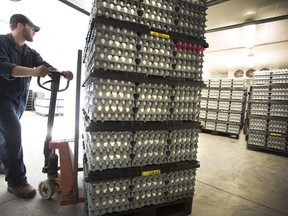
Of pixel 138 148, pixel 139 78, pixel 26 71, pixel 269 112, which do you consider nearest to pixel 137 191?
pixel 138 148

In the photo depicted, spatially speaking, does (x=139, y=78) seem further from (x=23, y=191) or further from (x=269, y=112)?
(x=269, y=112)

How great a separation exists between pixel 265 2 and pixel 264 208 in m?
5.59

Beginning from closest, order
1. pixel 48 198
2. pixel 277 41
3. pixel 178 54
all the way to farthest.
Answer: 1. pixel 178 54
2. pixel 48 198
3. pixel 277 41

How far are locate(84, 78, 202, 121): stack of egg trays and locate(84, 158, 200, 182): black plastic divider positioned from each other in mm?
547

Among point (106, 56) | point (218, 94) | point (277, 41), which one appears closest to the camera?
point (106, 56)

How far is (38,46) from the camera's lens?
11406 mm

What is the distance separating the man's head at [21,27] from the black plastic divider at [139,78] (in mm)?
1503

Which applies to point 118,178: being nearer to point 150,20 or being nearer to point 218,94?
point 150,20

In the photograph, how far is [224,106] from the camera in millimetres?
8359

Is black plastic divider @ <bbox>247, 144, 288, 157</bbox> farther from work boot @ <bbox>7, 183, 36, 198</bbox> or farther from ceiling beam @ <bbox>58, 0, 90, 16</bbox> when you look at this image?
ceiling beam @ <bbox>58, 0, 90, 16</bbox>

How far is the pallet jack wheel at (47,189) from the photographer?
268cm

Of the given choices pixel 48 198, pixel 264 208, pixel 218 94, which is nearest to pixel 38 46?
pixel 218 94

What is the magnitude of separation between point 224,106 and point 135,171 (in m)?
7.06

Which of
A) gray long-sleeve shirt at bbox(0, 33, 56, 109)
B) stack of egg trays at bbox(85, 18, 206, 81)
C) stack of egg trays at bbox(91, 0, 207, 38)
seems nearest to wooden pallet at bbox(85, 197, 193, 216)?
stack of egg trays at bbox(85, 18, 206, 81)
